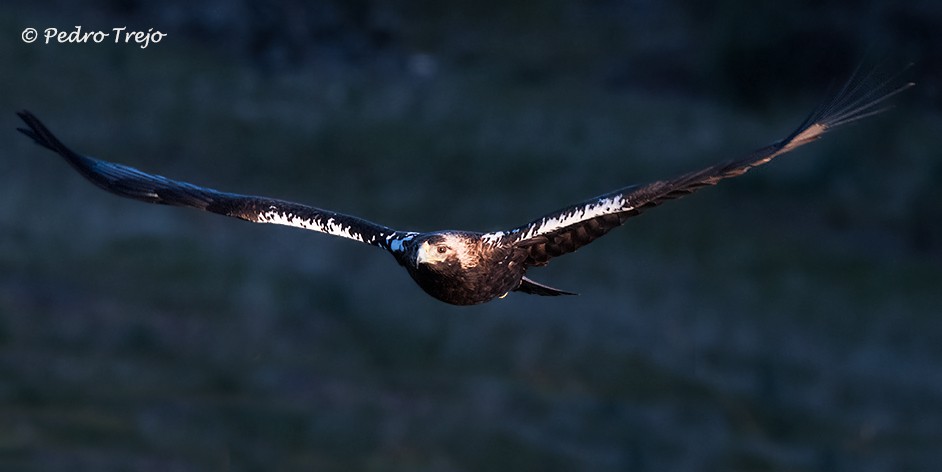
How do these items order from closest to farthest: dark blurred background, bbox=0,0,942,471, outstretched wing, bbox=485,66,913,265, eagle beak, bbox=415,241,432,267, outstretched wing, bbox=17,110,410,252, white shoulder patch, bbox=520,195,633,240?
outstretched wing, bbox=485,66,913,265 < white shoulder patch, bbox=520,195,633,240 < eagle beak, bbox=415,241,432,267 < outstretched wing, bbox=17,110,410,252 < dark blurred background, bbox=0,0,942,471

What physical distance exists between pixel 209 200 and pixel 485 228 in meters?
11.2

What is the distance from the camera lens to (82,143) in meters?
26.5

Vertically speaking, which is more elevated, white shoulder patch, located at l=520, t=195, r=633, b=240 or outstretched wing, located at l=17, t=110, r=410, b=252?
outstretched wing, located at l=17, t=110, r=410, b=252

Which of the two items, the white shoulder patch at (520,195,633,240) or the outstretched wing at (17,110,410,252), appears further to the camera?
the outstretched wing at (17,110,410,252)

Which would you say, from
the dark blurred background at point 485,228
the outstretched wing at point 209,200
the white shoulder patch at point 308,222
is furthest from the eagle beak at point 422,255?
the dark blurred background at point 485,228

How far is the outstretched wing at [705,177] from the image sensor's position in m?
10.8

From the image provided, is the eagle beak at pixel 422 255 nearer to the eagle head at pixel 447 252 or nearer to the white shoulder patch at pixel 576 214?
the eagle head at pixel 447 252

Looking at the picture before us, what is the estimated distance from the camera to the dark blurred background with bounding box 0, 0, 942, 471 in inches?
792

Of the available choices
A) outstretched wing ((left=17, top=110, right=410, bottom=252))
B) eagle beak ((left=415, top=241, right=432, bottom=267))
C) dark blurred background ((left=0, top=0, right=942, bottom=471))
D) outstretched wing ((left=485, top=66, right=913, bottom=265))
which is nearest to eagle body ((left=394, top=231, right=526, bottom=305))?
eagle beak ((left=415, top=241, right=432, bottom=267))

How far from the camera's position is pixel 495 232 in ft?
39.4

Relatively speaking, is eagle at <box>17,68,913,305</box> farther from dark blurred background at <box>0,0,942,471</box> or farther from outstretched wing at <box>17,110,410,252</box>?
dark blurred background at <box>0,0,942,471</box>

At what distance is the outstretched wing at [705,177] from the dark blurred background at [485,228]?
321 inches

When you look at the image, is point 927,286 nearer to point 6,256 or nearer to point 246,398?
point 246,398

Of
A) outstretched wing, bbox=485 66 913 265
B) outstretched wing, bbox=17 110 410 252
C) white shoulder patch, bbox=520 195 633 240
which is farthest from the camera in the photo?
outstretched wing, bbox=17 110 410 252
